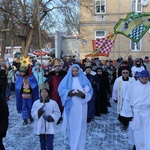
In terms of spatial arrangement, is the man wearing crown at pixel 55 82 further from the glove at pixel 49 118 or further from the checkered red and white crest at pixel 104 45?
the checkered red and white crest at pixel 104 45

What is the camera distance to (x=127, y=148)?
5.02 metres

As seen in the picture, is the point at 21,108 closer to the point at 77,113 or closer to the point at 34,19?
the point at 77,113

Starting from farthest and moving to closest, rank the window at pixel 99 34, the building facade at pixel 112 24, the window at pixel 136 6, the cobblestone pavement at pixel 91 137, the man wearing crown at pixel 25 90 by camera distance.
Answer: the window at pixel 99 34 < the window at pixel 136 6 < the building facade at pixel 112 24 < the man wearing crown at pixel 25 90 < the cobblestone pavement at pixel 91 137

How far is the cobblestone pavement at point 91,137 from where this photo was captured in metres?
5.12

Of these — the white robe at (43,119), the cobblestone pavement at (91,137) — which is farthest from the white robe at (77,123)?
the white robe at (43,119)

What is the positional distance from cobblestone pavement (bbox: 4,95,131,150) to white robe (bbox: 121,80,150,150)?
732 millimetres

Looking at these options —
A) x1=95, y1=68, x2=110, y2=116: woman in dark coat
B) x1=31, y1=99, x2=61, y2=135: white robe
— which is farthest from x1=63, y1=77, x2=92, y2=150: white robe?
x1=95, y1=68, x2=110, y2=116: woman in dark coat

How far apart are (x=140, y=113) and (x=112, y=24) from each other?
2091 centimetres

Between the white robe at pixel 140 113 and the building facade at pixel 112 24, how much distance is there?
19273 mm

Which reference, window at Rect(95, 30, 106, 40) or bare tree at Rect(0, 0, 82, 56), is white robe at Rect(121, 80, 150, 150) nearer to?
bare tree at Rect(0, 0, 82, 56)

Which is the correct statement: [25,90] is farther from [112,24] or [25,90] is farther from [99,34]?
[112,24]

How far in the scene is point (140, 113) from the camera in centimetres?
433

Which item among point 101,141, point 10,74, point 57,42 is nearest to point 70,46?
point 57,42

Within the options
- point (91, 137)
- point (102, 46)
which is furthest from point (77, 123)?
point (102, 46)
